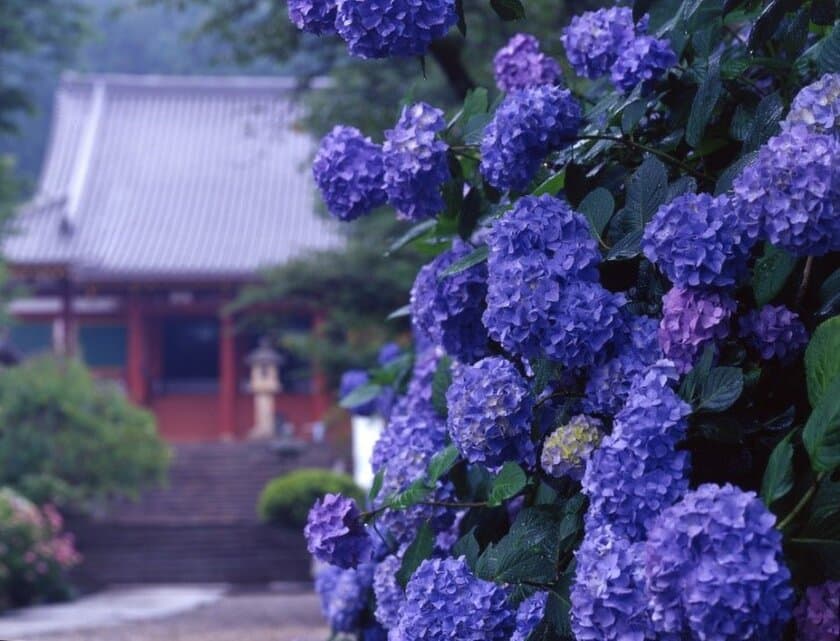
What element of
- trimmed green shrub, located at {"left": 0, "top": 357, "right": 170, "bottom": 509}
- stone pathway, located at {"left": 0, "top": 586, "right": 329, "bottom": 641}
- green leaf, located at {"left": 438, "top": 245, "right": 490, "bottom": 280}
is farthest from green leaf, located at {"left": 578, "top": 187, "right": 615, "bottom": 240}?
trimmed green shrub, located at {"left": 0, "top": 357, "right": 170, "bottom": 509}

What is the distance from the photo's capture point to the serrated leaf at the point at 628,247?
1.40m

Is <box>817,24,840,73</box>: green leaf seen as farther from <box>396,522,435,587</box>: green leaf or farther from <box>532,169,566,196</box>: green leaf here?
<box>396,522,435,587</box>: green leaf

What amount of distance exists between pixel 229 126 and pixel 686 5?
21097 millimetres

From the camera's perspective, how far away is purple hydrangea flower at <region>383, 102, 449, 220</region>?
162 centimetres

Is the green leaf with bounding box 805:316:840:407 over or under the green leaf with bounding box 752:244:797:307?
under

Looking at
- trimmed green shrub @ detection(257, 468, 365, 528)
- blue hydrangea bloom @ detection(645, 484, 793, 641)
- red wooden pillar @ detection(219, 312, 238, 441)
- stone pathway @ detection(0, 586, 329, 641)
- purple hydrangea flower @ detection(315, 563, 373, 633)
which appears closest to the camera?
blue hydrangea bloom @ detection(645, 484, 793, 641)

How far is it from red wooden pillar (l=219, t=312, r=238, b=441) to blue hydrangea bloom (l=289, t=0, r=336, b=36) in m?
18.5

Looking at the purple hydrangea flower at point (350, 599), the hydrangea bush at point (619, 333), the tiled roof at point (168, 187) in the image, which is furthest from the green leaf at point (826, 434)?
the tiled roof at point (168, 187)

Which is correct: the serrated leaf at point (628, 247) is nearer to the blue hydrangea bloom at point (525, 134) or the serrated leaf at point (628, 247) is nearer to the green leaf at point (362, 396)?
the blue hydrangea bloom at point (525, 134)

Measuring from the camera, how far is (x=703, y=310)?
130 centimetres

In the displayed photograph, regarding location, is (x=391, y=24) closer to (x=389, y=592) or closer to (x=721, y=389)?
(x=721, y=389)

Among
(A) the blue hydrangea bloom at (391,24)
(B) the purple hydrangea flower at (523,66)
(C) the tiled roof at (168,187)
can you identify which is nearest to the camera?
(A) the blue hydrangea bloom at (391,24)

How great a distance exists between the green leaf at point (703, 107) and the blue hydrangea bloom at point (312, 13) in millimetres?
420

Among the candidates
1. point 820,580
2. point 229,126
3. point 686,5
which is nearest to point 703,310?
point 820,580
